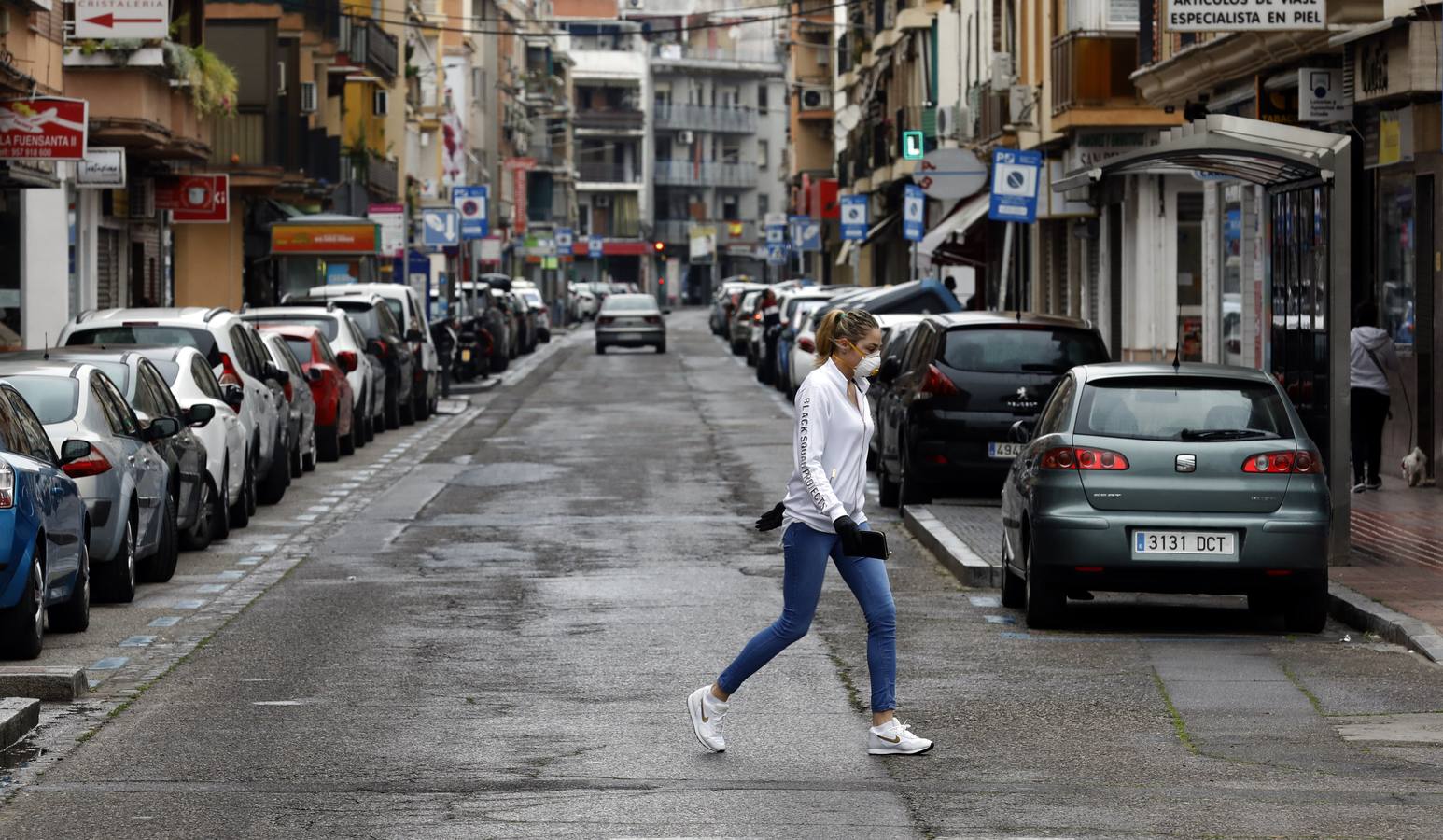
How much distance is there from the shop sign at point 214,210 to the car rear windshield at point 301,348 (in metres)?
12.9

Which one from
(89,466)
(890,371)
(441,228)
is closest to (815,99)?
(441,228)

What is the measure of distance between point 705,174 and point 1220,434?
135245 mm

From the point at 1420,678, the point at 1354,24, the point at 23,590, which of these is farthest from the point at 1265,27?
the point at 23,590

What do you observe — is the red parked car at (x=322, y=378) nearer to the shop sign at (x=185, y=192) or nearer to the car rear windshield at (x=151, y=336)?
the car rear windshield at (x=151, y=336)

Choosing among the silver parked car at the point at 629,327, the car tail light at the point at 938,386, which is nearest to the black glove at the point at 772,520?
the car tail light at the point at 938,386

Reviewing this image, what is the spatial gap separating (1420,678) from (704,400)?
103ft

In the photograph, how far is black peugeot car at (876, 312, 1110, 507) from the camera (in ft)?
68.3

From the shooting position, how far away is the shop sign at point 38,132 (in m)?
26.9

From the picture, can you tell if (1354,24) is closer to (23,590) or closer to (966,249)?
(23,590)

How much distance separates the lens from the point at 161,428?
51.3 feet

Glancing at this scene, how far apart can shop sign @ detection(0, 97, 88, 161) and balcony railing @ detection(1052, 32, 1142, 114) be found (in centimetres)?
1402

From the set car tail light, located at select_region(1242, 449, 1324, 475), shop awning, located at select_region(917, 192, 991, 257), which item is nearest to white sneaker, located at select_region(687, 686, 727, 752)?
car tail light, located at select_region(1242, 449, 1324, 475)

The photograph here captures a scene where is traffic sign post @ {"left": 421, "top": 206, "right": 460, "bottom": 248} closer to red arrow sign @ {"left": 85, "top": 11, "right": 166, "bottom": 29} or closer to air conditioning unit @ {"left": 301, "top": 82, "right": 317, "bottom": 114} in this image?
air conditioning unit @ {"left": 301, "top": 82, "right": 317, "bottom": 114}

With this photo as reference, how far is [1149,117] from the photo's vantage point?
3516 cm
